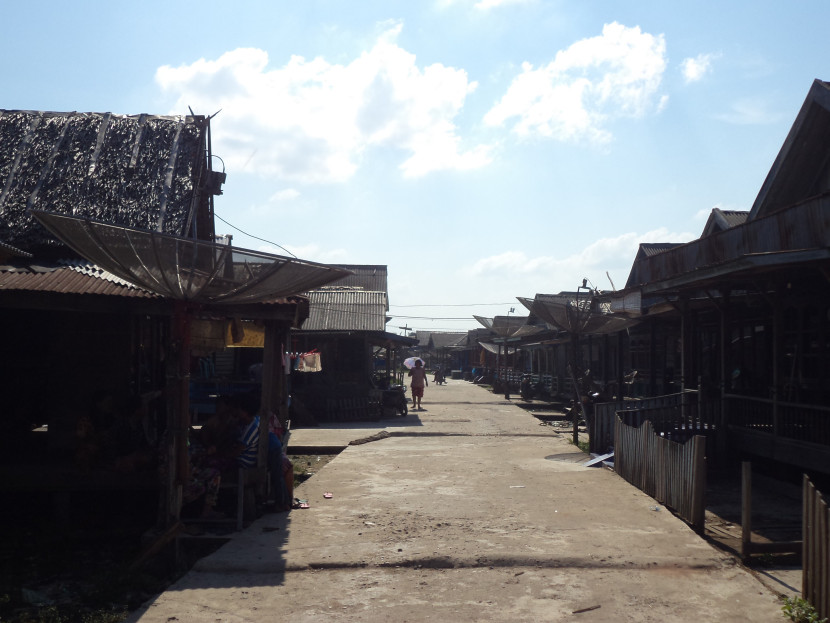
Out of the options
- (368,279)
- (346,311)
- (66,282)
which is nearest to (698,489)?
(66,282)

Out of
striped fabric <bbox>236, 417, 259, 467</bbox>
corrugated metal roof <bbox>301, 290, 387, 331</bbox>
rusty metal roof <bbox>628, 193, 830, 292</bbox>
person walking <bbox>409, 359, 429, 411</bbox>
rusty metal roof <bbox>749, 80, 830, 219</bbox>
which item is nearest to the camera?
striped fabric <bbox>236, 417, 259, 467</bbox>

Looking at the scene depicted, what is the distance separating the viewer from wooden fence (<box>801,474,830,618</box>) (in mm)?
5082

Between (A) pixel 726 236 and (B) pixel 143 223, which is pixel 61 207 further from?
(A) pixel 726 236

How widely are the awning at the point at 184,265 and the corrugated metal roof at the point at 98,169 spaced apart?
393cm

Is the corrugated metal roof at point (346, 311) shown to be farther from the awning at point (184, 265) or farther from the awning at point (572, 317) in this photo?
the awning at point (184, 265)

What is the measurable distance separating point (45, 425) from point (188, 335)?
4631 mm

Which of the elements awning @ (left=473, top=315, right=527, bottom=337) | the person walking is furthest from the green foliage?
awning @ (left=473, top=315, right=527, bottom=337)

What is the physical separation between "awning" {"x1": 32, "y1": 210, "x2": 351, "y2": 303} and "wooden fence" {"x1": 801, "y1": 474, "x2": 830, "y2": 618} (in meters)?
4.60

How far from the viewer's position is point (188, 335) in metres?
7.78

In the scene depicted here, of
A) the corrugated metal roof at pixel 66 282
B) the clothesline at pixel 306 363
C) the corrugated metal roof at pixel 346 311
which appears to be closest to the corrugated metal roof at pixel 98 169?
the corrugated metal roof at pixel 66 282

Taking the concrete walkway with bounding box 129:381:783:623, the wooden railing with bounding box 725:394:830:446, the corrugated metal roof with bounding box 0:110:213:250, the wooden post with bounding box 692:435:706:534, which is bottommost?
the concrete walkway with bounding box 129:381:783:623

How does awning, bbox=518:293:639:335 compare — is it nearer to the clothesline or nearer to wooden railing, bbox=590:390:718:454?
wooden railing, bbox=590:390:718:454

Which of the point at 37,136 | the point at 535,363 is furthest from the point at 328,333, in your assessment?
the point at 535,363

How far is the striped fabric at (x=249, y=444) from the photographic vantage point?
869cm
